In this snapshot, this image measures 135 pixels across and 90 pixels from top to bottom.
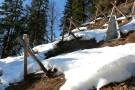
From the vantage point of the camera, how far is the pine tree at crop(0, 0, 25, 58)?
11.0 metres

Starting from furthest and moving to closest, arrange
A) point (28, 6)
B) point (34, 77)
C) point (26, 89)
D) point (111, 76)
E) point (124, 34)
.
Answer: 1. point (28, 6)
2. point (124, 34)
3. point (34, 77)
4. point (26, 89)
5. point (111, 76)

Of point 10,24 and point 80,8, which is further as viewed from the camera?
point 80,8

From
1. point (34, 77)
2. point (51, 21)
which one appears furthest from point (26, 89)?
point (51, 21)

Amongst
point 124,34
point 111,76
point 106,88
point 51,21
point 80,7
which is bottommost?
point 106,88

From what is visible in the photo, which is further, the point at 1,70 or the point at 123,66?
the point at 1,70

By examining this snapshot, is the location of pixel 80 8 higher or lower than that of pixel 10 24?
higher

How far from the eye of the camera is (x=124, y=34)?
17.3 feet

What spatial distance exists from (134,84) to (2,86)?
4.25m

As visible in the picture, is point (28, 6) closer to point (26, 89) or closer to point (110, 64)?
point (26, 89)

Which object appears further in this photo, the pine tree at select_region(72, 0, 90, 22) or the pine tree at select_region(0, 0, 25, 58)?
the pine tree at select_region(72, 0, 90, 22)

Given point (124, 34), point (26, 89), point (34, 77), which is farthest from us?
point (124, 34)

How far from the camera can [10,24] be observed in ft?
36.8

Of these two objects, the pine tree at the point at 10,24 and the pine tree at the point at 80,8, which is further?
the pine tree at the point at 80,8

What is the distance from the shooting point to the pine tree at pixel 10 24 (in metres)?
11.0
